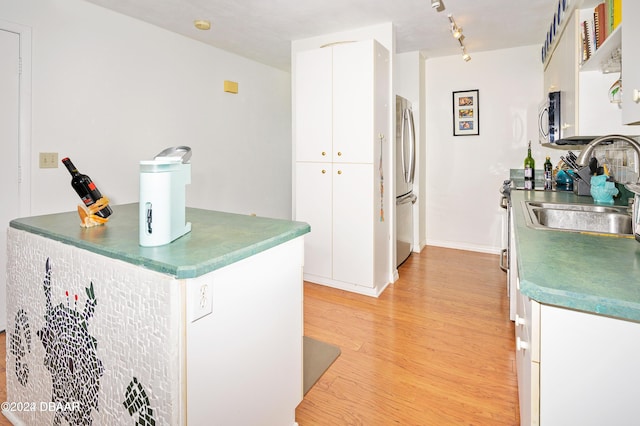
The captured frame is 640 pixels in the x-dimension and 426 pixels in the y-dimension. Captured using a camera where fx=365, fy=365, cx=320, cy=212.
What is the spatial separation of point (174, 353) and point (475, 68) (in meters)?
4.69

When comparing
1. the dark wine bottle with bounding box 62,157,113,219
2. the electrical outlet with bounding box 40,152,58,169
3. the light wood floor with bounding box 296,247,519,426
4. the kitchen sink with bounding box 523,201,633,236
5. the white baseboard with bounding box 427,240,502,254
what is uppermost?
the electrical outlet with bounding box 40,152,58,169

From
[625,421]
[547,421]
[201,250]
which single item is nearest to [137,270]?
[201,250]

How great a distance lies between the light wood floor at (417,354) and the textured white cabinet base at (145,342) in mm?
438

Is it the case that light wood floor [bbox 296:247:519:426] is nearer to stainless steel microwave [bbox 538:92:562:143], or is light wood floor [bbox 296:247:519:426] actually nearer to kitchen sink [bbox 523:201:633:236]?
kitchen sink [bbox 523:201:633:236]

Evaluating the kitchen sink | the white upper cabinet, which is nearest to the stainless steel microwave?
the white upper cabinet

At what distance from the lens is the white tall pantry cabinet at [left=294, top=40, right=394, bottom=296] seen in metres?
3.13

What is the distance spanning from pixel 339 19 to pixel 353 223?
1.84 m

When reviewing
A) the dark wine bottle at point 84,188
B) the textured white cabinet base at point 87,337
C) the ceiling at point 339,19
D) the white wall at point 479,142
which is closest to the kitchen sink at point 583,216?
the ceiling at point 339,19

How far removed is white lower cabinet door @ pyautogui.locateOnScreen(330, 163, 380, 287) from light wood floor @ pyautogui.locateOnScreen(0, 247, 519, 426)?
0.21 meters

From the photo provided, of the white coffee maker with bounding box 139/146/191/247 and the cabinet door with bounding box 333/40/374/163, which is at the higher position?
the cabinet door with bounding box 333/40/374/163

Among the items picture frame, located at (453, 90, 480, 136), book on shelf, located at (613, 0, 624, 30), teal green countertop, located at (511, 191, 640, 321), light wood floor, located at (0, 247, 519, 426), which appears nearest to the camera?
teal green countertop, located at (511, 191, 640, 321)

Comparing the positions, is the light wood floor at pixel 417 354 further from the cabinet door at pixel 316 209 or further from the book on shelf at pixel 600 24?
the book on shelf at pixel 600 24

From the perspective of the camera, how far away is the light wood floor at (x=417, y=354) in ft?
5.73

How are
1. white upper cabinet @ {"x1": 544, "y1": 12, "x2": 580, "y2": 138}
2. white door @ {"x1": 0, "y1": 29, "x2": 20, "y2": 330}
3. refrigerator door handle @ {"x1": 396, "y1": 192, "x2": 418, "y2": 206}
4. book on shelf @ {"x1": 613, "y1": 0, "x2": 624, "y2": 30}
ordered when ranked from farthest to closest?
1. refrigerator door handle @ {"x1": 396, "y1": 192, "x2": 418, "y2": 206}
2. white door @ {"x1": 0, "y1": 29, "x2": 20, "y2": 330}
3. white upper cabinet @ {"x1": 544, "y1": 12, "x2": 580, "y2": 138}
4. book on shelf @ {"x1": 613, "y1": 0, "x2": 624, "y2": 30}
